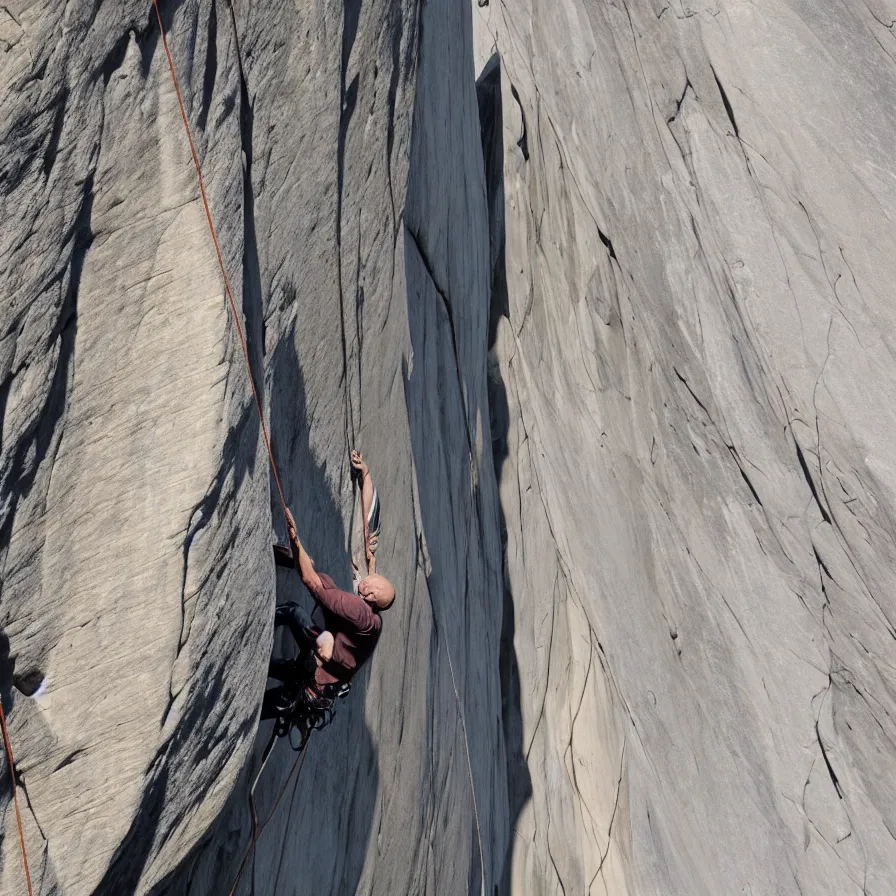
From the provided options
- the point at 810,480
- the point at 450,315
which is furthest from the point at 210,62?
the point at 810,480

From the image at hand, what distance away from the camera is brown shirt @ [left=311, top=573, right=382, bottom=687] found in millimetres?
5719

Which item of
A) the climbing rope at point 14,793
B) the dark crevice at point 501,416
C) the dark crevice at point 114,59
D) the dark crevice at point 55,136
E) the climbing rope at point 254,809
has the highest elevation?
the dark crevice at point 114,59

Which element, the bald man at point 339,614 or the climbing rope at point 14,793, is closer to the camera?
the climbing rope at point 14,793

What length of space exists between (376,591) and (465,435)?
4.88 meters

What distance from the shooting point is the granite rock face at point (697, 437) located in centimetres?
1248

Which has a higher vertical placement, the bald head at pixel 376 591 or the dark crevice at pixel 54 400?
the dark crevice at pixel 54 400

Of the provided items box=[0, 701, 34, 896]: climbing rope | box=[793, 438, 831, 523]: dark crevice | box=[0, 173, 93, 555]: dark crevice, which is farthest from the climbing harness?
box=[793, 438, 831, 523]: dark crevice

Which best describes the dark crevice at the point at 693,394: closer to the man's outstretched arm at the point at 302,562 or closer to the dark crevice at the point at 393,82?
the dark crevice at the point at 393,82

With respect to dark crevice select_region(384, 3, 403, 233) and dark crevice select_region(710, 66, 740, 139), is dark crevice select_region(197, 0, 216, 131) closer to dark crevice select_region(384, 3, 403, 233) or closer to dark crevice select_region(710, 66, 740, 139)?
dark crevice select_region(384, 3, 403, 233)

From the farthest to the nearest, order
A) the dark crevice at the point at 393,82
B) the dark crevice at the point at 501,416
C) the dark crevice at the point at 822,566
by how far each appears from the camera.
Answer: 1. the dark crevice at the point at 822,566
2. the dark crevice at the point at 501,416
3. the dark crevice at the point at 393,82

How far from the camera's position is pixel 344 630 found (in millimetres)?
5844

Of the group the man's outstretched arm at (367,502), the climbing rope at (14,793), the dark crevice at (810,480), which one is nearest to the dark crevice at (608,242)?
the dark crevice at (810,480)

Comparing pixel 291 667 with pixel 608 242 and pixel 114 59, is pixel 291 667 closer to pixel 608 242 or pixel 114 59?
pixel 114 59

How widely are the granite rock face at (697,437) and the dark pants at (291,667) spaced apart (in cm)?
675
